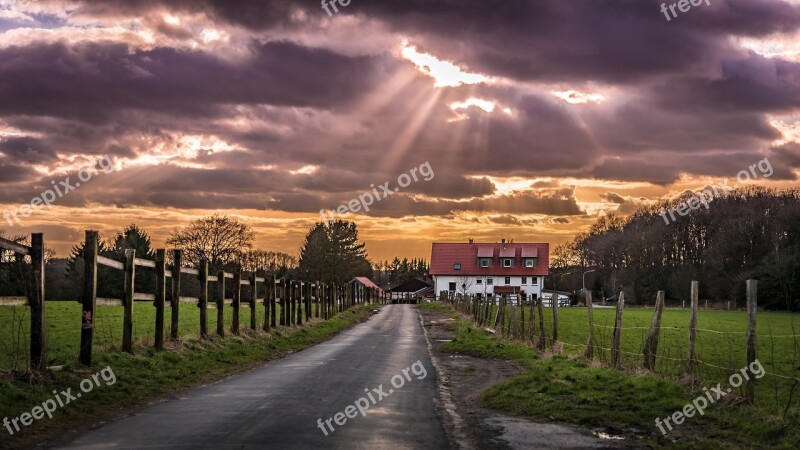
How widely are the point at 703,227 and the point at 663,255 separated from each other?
21.0ft

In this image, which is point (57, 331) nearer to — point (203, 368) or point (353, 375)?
point (203, 368)

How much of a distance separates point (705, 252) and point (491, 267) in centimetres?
3218

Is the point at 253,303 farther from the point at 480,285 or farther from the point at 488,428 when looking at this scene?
the point at 480,285

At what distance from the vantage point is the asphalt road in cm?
877

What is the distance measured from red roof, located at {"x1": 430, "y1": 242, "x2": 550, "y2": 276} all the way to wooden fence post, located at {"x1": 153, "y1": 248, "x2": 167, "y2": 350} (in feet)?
334

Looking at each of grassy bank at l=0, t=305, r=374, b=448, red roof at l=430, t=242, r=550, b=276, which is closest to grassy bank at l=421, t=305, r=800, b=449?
grassy bank at l=0, t=305, r=374, b=448

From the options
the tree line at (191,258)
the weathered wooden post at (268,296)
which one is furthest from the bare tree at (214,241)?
the weathered wooden post at (268,296)

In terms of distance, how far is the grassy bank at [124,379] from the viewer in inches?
409

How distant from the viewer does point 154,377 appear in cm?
1466

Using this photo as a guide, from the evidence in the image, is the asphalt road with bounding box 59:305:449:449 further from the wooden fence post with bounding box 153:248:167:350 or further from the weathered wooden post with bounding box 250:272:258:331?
the weathered wooden post with bounding box 250:272:258:331

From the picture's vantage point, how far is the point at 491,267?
120m

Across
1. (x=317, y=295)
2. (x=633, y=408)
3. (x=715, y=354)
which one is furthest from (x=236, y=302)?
(x=317, y=295)

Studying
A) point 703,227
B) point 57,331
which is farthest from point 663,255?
point 57,331

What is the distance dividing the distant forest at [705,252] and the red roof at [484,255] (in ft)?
32.9
